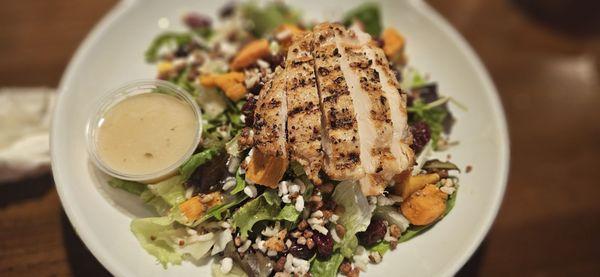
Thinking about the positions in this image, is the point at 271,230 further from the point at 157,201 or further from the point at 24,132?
the point at 24,132

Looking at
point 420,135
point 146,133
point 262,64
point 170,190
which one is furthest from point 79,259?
point 420,135

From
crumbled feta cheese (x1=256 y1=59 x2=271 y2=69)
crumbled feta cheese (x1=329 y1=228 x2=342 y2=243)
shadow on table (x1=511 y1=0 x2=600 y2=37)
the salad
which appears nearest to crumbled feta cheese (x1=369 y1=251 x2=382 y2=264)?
the salad

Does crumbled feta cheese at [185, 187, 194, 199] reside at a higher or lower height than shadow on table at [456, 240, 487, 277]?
higher

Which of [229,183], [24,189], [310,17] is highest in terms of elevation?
[310,17]

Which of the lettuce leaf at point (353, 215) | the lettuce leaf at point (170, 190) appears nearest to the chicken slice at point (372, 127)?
the lettuce leaf at point (353, 215)

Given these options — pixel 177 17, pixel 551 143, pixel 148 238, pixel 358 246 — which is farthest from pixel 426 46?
pixel 148 238

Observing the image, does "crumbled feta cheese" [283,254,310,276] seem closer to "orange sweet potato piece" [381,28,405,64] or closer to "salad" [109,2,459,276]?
"salad" [109,2,459,276]

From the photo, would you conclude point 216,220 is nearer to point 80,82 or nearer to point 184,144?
point 184,144
